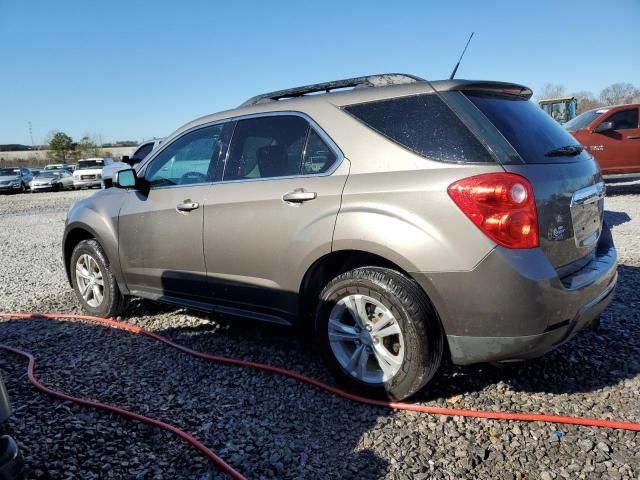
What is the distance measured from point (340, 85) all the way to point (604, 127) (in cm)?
985

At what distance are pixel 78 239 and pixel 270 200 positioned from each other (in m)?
2.70

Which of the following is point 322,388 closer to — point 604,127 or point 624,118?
point 604,127

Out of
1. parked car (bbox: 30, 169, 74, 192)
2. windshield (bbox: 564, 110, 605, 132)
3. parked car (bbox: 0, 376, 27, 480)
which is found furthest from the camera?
parked car (bbox: 30, 169, 74, 192)

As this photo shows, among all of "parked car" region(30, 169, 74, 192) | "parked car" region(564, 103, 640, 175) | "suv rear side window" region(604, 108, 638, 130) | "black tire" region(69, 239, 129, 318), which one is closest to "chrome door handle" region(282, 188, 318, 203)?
"black tire" region(69, 239, 129, 318)

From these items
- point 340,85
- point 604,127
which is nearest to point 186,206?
point 340,85

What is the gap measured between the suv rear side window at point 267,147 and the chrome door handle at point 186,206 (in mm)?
320

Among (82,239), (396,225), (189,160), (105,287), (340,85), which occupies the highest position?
(340,85)

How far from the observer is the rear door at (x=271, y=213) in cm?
305

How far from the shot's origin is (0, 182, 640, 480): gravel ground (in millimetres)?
2391

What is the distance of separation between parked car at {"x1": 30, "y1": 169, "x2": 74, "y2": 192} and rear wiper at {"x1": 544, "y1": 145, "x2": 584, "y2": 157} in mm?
30211

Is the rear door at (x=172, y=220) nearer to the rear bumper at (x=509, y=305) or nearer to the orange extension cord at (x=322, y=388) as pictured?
the orange extension cord at (x=322, y=388)

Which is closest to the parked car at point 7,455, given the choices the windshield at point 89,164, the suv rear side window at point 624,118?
the suv rear side window at point 624,118

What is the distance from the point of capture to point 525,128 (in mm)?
2861

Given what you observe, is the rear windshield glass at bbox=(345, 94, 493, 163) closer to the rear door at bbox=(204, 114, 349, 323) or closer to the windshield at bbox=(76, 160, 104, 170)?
the rear door at bbox=(204, 114, 349, 323)
